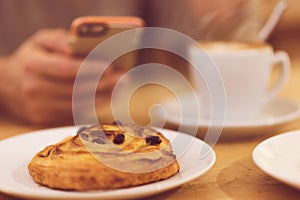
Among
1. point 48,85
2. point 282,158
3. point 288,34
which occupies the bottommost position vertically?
point 288,34

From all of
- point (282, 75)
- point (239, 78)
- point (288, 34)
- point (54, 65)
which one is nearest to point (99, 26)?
point (54, 65)

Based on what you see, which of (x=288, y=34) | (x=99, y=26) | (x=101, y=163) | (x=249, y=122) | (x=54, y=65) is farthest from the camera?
(x=288, y=34)

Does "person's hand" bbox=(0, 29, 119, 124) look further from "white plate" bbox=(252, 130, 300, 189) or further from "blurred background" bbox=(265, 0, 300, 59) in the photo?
"blurred background" bbox=(265, 0, 300, 59)

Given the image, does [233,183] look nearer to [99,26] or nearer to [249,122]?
[249,122]

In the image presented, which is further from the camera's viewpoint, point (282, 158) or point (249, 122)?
point (249, 122)

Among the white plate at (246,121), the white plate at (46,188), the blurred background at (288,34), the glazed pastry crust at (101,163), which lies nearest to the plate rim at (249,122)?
the white plate at (246,121)

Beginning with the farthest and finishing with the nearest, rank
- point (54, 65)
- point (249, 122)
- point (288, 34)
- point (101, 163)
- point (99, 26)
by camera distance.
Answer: point (288, 34), point (54, 65), point (99, 26), point (249, 122), point (101, 163)

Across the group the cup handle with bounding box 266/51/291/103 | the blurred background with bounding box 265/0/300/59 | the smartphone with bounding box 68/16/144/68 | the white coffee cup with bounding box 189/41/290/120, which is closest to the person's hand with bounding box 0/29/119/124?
the smartphone with bounding box 68/16/144/68

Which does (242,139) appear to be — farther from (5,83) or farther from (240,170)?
(5,83)

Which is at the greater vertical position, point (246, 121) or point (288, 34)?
point (246, 121)
